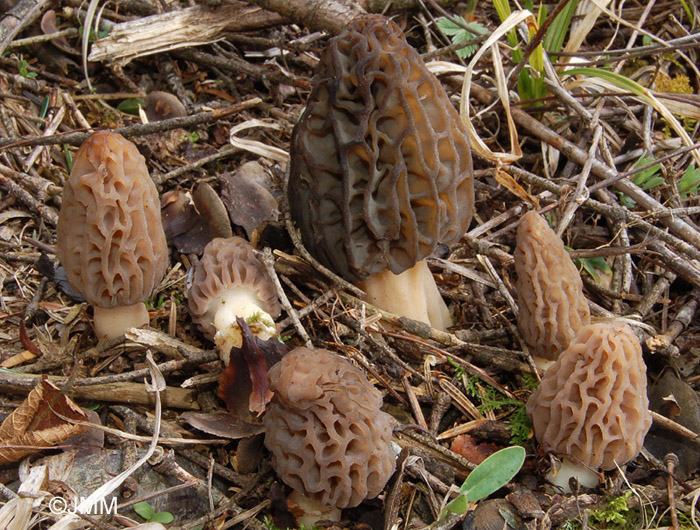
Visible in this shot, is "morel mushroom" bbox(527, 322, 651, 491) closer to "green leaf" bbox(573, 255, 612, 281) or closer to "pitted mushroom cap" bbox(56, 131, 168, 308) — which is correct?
"green leaf" bbox(573, 255, 612, 281)

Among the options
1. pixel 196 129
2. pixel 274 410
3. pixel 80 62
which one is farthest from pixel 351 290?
pixel 80 62

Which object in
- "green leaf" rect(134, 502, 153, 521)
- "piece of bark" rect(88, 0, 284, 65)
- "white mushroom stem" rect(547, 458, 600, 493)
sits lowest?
"white mushroom stem" rect(547, 458, 600, 493)

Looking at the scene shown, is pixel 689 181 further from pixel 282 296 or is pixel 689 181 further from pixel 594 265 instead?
pixel 282 296

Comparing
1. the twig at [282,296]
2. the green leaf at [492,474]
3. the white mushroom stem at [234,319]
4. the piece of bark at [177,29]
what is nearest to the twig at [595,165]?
the piece of bark at [177,29]

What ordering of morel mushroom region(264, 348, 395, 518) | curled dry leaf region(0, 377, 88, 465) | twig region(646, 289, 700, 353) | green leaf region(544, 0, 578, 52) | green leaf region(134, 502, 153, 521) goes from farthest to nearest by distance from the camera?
green leaf region(544, 0, 578, 52), twig region(646, 289, 700, 353), curled dry leaf region(0, 377, 88, 465), green leaf region(134, 502, 153, 521), morel mushroom region(264, 348, 395, 518)

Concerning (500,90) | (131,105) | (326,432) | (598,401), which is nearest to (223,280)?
(326,432)

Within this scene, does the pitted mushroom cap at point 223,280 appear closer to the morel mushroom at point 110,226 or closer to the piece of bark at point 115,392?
the morel mushroom at point 110,226

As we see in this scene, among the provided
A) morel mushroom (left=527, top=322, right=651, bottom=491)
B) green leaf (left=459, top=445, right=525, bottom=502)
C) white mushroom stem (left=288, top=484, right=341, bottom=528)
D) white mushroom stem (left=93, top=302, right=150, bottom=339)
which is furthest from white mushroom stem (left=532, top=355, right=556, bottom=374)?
white mushroom stem (left=93, top=302, right=150, bottom=339)
